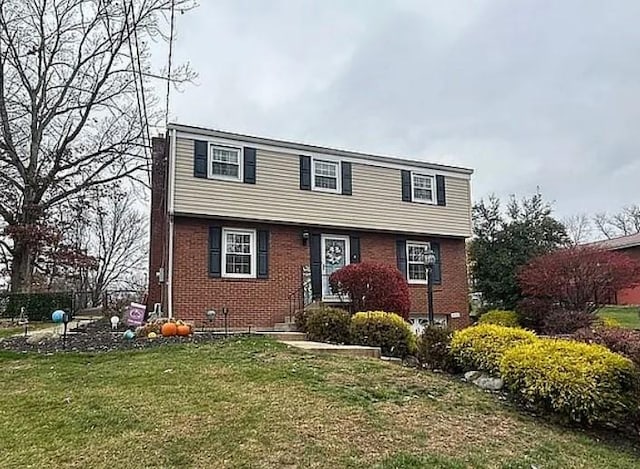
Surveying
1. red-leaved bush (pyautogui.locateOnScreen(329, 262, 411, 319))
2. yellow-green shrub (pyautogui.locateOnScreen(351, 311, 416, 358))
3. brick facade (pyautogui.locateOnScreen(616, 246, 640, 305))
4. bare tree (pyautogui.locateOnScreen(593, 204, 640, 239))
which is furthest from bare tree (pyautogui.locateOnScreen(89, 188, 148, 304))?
bare tree (pyautogui.locateOnScreen(593, 204, 640, 239))

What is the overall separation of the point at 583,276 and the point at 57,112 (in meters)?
19.0

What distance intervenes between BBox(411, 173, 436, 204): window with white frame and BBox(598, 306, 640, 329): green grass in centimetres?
690

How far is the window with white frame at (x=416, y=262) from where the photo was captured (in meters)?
17.7

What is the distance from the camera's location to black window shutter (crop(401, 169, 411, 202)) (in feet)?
58.2

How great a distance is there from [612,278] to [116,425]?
13.6m

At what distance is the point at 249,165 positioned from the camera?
610 inches

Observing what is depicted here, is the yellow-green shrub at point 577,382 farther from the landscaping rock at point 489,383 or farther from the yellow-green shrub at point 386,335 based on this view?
the yellow-green shrub at point 386,335

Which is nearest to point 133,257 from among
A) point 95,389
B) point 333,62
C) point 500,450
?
point 333,62

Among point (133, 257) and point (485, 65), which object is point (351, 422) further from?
point (133, 257)

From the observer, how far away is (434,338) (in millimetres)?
8602

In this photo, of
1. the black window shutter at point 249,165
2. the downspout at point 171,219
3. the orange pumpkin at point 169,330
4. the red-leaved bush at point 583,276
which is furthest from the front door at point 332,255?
the orange pumpkin at point 169,330

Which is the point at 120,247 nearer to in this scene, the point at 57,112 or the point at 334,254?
the point at 57,112

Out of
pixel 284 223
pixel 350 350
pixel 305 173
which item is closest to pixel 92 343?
pixel 350 350

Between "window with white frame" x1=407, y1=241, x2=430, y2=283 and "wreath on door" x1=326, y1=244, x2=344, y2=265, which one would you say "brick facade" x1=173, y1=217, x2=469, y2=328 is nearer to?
"wreath on door" x1=326, y1=244, x2=344, y2=265
